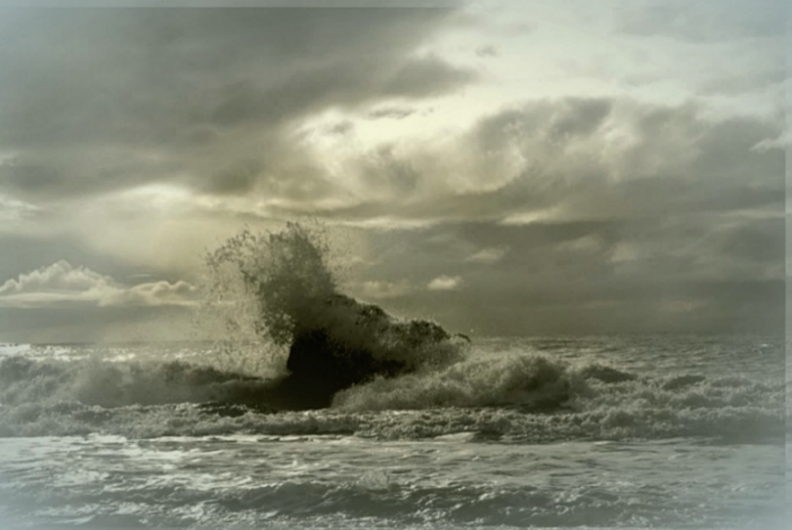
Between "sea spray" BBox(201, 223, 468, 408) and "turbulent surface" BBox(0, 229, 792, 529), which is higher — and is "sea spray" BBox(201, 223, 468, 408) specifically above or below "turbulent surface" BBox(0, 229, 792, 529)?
above

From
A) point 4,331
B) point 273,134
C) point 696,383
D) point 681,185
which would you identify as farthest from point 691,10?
point 4,331

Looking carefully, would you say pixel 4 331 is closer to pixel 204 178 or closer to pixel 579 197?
pixel 204 178

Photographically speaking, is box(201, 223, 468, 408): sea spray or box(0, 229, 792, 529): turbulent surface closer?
box(0, 229, 792, 529): turbulent surface

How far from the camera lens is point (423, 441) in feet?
11.5

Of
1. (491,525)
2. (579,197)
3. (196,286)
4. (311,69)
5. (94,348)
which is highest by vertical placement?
(311,69)

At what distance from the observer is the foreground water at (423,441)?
330 centimetres

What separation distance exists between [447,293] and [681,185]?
42.1 inches

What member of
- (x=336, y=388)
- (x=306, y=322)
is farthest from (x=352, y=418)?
(x=306, y=322)

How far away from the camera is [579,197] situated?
3.55 meters

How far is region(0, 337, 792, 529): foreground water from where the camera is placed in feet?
10.8

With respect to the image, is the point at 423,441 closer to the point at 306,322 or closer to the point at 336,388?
the point at 336,388

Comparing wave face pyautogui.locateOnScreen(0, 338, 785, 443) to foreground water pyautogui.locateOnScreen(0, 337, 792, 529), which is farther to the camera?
wave face pyautogui.locateOnScreen(0, 338, 785, 443)

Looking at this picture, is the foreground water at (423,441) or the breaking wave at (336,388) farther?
the breaking wave at (336,388)

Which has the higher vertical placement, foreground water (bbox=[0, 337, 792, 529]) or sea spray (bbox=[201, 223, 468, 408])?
sea spray (bbox=[201, 223, 468, 408])
